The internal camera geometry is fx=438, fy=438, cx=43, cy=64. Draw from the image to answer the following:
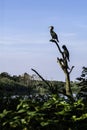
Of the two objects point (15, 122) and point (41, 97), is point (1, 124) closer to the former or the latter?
point (15, 122)

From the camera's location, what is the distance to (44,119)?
234 inches

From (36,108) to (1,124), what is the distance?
58 centimetres

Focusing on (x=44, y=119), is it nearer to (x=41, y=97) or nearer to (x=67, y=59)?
(x=41, y=97)

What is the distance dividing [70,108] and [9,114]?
0.87m

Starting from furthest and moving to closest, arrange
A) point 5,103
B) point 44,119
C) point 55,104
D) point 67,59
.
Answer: point 67,59, point 5,103, point 55,104, point 44,119

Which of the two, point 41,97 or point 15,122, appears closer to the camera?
point 15,122

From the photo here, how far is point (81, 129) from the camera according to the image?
20.1 feet

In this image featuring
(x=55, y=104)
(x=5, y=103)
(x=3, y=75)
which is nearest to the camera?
(x=55, y=104)

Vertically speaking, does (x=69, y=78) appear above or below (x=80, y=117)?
above

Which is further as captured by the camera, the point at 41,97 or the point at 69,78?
the point at 69,78

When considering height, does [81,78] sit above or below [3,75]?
below

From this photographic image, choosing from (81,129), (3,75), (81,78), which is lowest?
(81,129)

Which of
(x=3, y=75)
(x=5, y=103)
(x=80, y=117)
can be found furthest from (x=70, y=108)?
(x=3, y=75)

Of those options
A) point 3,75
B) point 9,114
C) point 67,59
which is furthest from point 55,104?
point 3,75
